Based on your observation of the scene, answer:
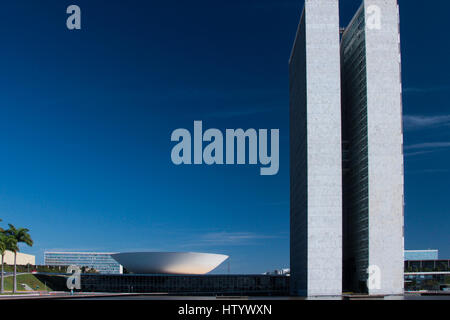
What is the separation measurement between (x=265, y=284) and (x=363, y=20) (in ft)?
155

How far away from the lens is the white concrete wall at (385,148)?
5803 centimetres

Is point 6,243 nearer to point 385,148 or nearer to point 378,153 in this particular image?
point 378,153

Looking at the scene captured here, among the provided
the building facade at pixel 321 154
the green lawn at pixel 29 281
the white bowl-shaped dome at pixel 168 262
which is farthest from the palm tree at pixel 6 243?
the building facade at pixel 321 154

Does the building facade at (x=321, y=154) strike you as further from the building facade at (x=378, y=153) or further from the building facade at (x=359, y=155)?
the building facade at (x=378, y=153)

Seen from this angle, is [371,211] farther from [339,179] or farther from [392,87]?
[392,87]

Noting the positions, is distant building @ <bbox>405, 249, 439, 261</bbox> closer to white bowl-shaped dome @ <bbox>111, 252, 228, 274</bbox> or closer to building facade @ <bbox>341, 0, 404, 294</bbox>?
white bowl-shaped dome @ <bbox>111, 252, 228, 274</bbox>

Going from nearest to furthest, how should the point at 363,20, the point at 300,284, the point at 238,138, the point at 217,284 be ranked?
the point at 238,138
the point at 363,20
the point at 300,284
the point at 217,284

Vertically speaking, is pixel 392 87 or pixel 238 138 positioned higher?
pixel 392 87

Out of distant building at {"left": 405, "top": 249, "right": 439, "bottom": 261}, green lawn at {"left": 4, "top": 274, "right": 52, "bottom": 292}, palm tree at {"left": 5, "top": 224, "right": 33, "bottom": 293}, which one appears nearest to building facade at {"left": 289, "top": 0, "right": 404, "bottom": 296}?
palm tree at {"left": 5, "top": 224, "right": 33, "bottom": 293}

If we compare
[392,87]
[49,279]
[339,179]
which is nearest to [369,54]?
[392,87]

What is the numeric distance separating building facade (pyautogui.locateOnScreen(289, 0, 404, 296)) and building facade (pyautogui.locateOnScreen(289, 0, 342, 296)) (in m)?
0.11

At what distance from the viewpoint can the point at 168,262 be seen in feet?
280

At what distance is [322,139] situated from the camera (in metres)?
61.8

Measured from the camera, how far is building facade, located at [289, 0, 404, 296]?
5859 centimetres
